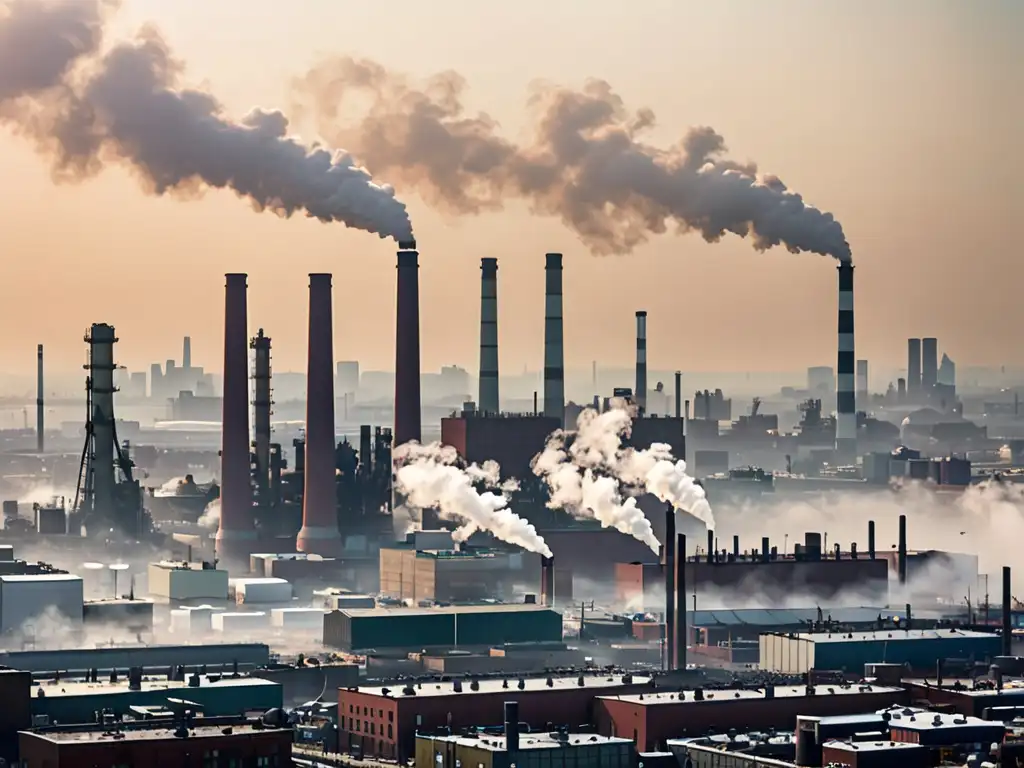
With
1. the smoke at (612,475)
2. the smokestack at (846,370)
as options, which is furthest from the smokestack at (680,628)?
the smokestack at (846,370)

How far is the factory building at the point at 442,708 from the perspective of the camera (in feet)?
149

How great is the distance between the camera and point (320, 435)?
248 feet

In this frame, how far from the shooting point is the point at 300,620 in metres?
67.5

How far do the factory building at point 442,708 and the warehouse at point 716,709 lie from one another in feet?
2.19

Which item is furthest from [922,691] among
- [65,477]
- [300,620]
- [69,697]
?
[65,477]

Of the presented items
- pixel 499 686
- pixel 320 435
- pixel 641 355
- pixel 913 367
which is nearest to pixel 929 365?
pixel 913 367

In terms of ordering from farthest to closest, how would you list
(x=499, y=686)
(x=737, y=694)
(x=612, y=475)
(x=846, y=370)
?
(x=846, y=370) → (x=612, y=475) → (x=499, y=686) → (x=737, y=694)

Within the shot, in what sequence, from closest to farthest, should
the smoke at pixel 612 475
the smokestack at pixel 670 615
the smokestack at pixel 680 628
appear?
1. the smokestack at pixel 680 628
2. the smokestack at pixel 670 615
3. the smoke at pixel 612 475

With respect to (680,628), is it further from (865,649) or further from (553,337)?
(553,337)

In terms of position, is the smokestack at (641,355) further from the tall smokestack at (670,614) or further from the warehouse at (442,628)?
the warehouse at (442,628)

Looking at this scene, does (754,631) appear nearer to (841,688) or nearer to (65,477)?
(841,688)

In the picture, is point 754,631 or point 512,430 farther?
point 512,430

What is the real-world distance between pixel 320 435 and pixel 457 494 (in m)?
4.21

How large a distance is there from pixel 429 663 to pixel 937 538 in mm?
40745
